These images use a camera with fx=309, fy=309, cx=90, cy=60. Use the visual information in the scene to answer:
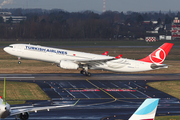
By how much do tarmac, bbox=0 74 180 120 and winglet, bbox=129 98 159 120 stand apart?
1388 cm

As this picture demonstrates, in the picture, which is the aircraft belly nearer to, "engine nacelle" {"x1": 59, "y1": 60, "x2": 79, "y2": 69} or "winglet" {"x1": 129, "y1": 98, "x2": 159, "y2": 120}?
"engine nacelle" {"x1": 59, "y1": 60, "x2": 79, "y2": 69}

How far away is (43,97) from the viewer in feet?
132

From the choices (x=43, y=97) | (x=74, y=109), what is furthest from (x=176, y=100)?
(x=43, y=97)

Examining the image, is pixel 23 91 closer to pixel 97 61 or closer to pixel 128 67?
pixel 97 61

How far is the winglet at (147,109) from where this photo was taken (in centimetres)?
1703

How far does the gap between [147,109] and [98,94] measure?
1007 inches

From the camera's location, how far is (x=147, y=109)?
17.2m

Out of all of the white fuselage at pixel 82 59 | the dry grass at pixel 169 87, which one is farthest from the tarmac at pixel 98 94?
the white fuselage at pixel 82 59

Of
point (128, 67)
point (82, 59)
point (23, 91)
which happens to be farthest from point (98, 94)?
point (128, 67)

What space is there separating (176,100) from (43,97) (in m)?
17.2

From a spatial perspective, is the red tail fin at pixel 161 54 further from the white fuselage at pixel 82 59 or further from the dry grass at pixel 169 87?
the dry grass at pixel 169 87

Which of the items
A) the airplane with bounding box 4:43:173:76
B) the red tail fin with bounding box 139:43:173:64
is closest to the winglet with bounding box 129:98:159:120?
the airplane with bounding box 4:43:173:76

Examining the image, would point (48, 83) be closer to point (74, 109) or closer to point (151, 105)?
point (74, 109)

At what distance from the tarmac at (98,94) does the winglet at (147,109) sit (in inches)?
546
